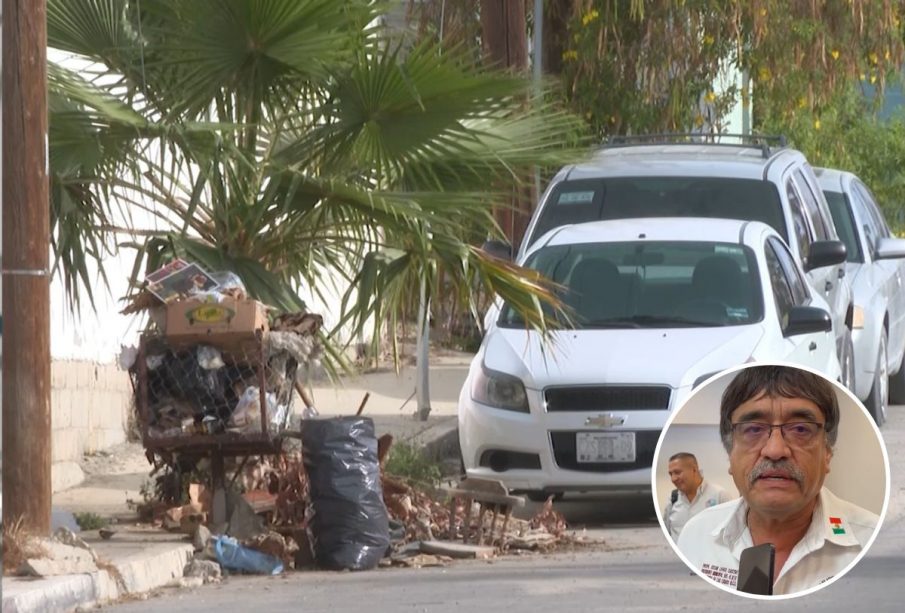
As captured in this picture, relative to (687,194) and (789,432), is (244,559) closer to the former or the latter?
(687,194)

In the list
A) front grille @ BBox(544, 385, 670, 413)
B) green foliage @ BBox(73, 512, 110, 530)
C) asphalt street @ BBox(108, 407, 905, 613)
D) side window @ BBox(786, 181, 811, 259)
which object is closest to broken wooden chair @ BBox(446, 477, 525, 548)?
asphalt street @ BBox(108, 407, 905, 613)

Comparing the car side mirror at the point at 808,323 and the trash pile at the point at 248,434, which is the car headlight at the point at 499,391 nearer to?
the trash pile at the point at 248,434

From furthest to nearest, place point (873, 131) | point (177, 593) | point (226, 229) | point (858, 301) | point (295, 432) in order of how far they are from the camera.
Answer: point (873, 131) < point (858, 301) < point (226, 229) < point (295, 432) < point (177, 593)

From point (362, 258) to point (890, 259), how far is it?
714 cm

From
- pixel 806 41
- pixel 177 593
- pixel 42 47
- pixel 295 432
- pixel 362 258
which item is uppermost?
pixel 806 41

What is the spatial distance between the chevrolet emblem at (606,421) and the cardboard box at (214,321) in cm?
→ 205

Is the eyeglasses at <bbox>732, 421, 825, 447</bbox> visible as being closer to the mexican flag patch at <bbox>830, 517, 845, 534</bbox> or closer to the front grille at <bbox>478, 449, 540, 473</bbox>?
the mexican flag patch at <bbox>830, 517, 845, 534</bbox>

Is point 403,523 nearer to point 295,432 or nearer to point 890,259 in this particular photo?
point 295,432

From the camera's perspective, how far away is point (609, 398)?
962 cm

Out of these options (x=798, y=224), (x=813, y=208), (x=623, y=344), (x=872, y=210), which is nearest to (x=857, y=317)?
(x=813, y=208)

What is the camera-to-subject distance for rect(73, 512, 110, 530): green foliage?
934 cm

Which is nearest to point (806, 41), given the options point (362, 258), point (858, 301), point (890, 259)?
point (890, 259)

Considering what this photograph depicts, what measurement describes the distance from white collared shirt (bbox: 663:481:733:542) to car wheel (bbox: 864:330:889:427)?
1243 centimetres

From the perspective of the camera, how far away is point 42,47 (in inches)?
317
